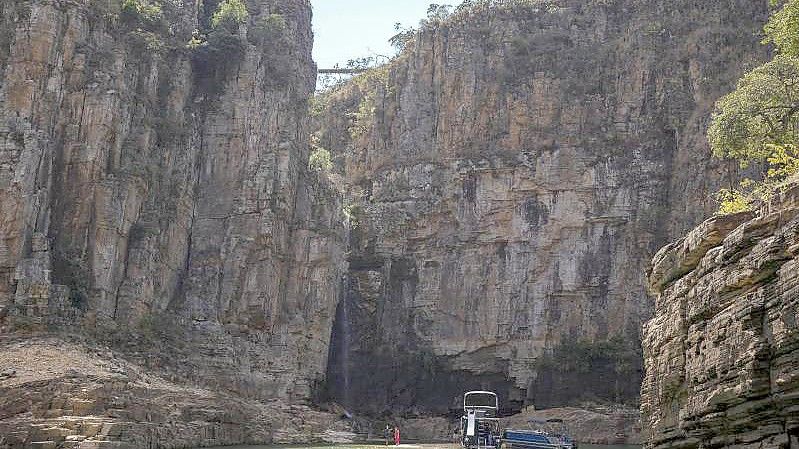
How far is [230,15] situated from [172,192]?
13.0 metres

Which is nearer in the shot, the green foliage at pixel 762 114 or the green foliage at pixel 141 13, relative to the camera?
the green foliage at pixel 762 114

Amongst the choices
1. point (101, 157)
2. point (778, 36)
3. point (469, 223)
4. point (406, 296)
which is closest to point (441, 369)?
point (406, 296)

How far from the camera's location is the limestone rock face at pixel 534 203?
2532 inches

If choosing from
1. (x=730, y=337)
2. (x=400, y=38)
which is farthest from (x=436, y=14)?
(x=730, y=337)

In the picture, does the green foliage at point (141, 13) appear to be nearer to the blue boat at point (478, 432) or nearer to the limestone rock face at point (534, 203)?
the limestone rock face at point (534, 203)

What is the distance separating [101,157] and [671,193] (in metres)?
37.0

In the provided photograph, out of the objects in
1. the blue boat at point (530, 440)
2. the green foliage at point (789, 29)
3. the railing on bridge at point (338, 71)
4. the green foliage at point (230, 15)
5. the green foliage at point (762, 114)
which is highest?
the railing on bridge at point (338, 71)

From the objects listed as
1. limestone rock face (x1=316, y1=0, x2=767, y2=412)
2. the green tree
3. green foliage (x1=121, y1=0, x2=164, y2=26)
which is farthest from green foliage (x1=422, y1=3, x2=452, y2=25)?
the green tree

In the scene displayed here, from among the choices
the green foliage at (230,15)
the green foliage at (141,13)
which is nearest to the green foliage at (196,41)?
the green foliage at (230,15)

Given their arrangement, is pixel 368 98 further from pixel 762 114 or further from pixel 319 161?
pixel 762 114

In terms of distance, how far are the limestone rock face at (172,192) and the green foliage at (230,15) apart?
279 mm

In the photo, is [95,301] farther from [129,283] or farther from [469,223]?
[469,223]

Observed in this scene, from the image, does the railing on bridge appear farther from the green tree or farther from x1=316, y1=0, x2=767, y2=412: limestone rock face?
the green tree

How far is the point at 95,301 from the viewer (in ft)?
162
